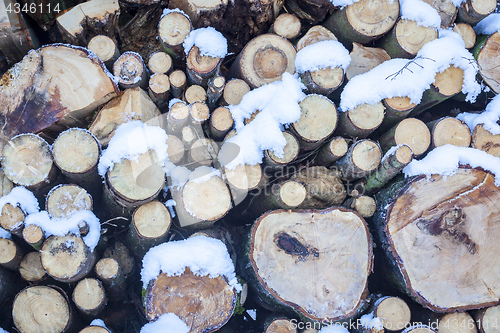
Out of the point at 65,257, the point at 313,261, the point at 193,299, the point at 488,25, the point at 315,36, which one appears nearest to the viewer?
the point at 65,257

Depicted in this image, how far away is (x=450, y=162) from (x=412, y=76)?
686 millimetres

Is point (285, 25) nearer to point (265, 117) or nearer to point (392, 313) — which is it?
point (265, 117)

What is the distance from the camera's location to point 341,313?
221 cm

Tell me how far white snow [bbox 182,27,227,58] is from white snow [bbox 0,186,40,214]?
141cm

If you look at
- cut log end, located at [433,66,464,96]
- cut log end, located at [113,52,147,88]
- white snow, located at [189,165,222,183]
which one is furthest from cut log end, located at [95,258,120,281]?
cut log end, located at [433,66,464,96]

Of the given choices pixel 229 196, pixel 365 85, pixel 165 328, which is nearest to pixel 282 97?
pixel 365 85

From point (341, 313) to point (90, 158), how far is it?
1.87 metres

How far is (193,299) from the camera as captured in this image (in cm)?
213

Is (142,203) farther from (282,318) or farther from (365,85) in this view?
(365,85)

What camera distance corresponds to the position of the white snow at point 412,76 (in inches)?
99.1

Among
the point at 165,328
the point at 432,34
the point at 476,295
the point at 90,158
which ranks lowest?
the point at 476,295

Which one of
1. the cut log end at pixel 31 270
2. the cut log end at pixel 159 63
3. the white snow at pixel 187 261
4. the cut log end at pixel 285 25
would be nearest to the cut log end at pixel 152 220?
the white snow at pixel 187 261

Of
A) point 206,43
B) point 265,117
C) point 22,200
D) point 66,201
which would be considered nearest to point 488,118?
point 265,117

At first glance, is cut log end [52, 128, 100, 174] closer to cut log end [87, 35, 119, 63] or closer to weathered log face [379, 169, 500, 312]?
cut log end [87, 35, 119, 63]
